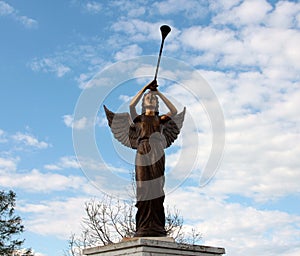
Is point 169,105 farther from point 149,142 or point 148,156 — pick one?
point 148,156

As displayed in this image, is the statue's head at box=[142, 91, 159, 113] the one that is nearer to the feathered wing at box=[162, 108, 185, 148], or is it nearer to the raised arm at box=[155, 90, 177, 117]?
the raised arm at box=[155, 90, 177, 117]

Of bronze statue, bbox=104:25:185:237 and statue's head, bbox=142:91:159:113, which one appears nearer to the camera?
bronze statue, bbox=104:25:185:237

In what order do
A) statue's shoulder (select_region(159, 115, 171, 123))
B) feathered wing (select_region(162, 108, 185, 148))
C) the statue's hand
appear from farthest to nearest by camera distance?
feathered wing (select_region(162, 108, 185, 148)) → statue's shoulder (select_region(159, 115, 171, 123)) → the statue's hand

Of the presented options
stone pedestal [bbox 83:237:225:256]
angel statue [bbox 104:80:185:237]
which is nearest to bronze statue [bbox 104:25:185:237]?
angel statue [bbox 104:80:185:237]

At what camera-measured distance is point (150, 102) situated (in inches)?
389

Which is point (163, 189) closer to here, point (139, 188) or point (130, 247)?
point (139, 188)

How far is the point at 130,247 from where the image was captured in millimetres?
8031

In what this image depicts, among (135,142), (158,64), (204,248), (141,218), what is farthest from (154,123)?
(204,248)

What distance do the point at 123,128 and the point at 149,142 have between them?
0.85 m

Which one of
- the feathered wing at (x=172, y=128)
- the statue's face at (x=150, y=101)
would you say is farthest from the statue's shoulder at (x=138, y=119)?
the feathered wing at (x=172, y=128)

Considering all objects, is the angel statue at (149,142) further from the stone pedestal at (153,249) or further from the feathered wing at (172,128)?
the stone pedestal at (153,249)

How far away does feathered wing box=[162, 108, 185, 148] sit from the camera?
10180mm

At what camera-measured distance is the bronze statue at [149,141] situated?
9164 mm

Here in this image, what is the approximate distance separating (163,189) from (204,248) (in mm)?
1505
